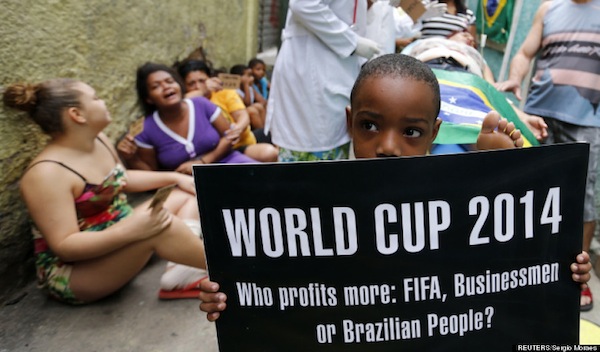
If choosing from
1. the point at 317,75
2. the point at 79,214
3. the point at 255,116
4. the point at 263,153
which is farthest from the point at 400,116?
the point at 255,116

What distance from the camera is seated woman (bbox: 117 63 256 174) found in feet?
10.7

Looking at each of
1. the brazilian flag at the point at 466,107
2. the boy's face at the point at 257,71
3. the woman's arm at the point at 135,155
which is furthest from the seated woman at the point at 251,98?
the brazilian flag at the point at 466,107

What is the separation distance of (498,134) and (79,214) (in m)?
1.84

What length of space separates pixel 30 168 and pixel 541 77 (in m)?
2.67

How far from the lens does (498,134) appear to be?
4.87ft

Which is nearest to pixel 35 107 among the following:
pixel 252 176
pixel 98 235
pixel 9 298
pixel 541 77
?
pixel 98 235

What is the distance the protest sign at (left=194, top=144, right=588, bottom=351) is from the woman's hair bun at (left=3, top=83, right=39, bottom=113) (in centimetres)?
146

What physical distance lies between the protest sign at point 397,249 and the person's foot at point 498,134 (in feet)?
1.21

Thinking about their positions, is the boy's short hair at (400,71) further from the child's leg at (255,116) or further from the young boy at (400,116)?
the child's leg at (255,116)

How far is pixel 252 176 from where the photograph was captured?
40.8 inches

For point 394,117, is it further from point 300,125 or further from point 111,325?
point 111,325

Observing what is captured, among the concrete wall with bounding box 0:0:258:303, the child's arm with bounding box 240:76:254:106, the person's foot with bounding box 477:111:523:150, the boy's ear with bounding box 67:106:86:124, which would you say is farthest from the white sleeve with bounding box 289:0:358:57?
the child's arm with bounding box 240:76:254:106

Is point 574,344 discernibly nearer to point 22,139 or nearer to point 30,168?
point 30,168

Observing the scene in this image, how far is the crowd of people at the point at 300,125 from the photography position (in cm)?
150
